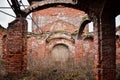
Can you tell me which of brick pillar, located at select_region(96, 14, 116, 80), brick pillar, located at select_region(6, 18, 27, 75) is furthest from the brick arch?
brick pillar, located at select_region(96, 14, 116, 80)

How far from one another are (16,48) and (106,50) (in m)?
4.07

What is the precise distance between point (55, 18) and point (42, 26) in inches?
67.6

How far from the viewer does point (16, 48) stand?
11172mm

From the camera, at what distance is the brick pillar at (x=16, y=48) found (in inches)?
433

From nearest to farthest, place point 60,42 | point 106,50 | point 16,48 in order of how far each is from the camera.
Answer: point 106,50 → point 16,48 → point 60,42

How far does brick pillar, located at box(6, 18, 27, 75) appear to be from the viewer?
1100 cm

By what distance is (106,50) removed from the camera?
963 cm

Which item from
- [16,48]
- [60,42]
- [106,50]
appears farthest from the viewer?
[60,42]

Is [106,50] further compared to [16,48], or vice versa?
[16,48]

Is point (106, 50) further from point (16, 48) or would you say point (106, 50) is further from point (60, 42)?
point (60, 42)

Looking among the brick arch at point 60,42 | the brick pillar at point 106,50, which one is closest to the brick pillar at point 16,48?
the brick pillar at point 106,50

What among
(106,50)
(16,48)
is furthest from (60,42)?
(106,50)

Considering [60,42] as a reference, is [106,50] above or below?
below

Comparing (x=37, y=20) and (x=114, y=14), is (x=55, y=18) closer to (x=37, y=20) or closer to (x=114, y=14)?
(x=37, y=20)
